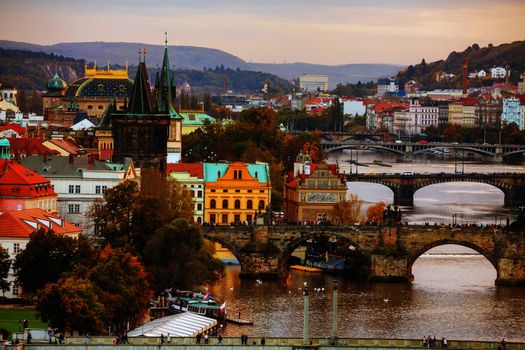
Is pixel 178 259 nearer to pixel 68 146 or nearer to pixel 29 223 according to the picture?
pixel 29 223

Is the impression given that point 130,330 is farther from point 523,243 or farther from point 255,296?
point 523,243

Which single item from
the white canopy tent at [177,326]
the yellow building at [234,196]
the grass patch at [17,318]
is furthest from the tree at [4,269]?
the yellow building at [234,196]

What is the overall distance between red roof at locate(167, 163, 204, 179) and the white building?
36.7 ft

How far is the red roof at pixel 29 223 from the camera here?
192 feet

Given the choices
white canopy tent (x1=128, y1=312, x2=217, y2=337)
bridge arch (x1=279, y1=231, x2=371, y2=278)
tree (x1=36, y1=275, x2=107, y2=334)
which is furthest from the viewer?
bridge arch (x1=279, y1=231, x2=371, y2=278)

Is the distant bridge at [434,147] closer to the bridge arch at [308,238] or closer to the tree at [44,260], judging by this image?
the bridge arch at [308,238]

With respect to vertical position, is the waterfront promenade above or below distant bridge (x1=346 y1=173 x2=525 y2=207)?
above

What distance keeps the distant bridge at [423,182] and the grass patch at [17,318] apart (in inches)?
2172

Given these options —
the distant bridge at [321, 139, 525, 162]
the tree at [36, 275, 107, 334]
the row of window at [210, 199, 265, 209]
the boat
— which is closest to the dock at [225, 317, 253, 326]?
the boat

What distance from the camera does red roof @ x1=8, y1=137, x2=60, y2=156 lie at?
82875 mm

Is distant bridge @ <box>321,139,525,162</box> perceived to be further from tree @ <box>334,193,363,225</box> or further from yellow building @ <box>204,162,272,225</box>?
tree @ <box>334,193,363,225</box>

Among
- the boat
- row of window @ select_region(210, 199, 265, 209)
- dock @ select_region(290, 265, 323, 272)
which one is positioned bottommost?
dock @ select_region(290, 265, 323, 272)

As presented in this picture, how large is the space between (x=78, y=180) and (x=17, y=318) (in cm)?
1872

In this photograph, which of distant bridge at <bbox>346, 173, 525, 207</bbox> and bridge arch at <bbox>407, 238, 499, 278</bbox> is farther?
distant bridge at <bbox>346, 173, 525, 207</bbox>
